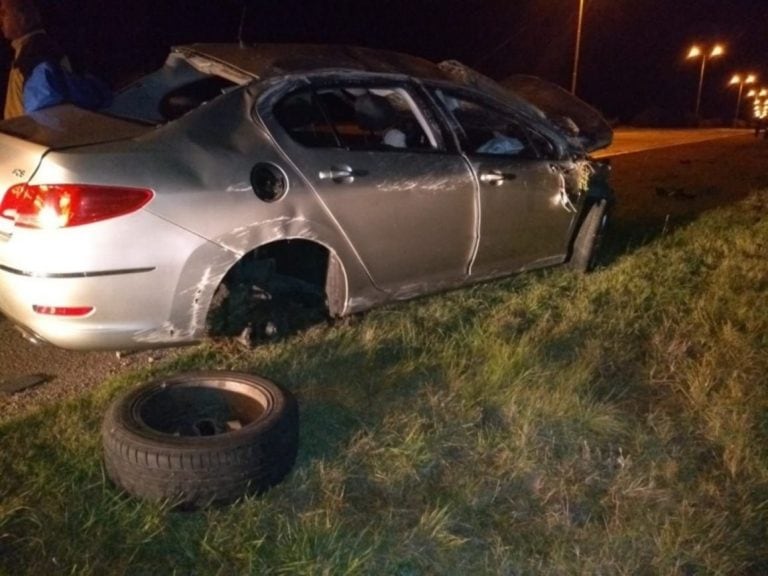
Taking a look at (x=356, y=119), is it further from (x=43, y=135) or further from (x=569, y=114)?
(x=569, y=114)

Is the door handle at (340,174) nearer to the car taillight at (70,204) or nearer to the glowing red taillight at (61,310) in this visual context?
the car taillight at (70,204)

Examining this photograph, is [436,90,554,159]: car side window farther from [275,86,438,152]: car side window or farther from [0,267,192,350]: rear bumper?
[0,267,192,350]: rear bumper

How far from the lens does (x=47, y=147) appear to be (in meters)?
3.12

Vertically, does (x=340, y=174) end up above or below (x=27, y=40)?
below

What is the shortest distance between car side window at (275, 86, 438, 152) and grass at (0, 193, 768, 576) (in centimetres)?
96

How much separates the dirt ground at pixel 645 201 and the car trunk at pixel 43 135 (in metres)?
0.91

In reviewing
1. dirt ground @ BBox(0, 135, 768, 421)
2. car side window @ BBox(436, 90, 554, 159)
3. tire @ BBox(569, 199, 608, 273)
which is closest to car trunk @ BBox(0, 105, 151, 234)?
dirt ground @ BBox(0, 135, 768, 421)

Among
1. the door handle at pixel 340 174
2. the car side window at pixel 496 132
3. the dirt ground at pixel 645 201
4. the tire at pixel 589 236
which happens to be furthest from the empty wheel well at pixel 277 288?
the tire at pixel 589 236

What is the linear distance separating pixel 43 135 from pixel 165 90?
1.03 metres

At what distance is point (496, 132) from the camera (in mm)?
4629

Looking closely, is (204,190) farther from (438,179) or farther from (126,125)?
(438,179)

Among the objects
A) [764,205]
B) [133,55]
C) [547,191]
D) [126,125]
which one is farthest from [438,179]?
[133,55]

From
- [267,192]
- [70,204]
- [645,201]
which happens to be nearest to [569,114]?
[267,192]

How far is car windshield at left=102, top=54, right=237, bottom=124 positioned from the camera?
4043 millimetres
